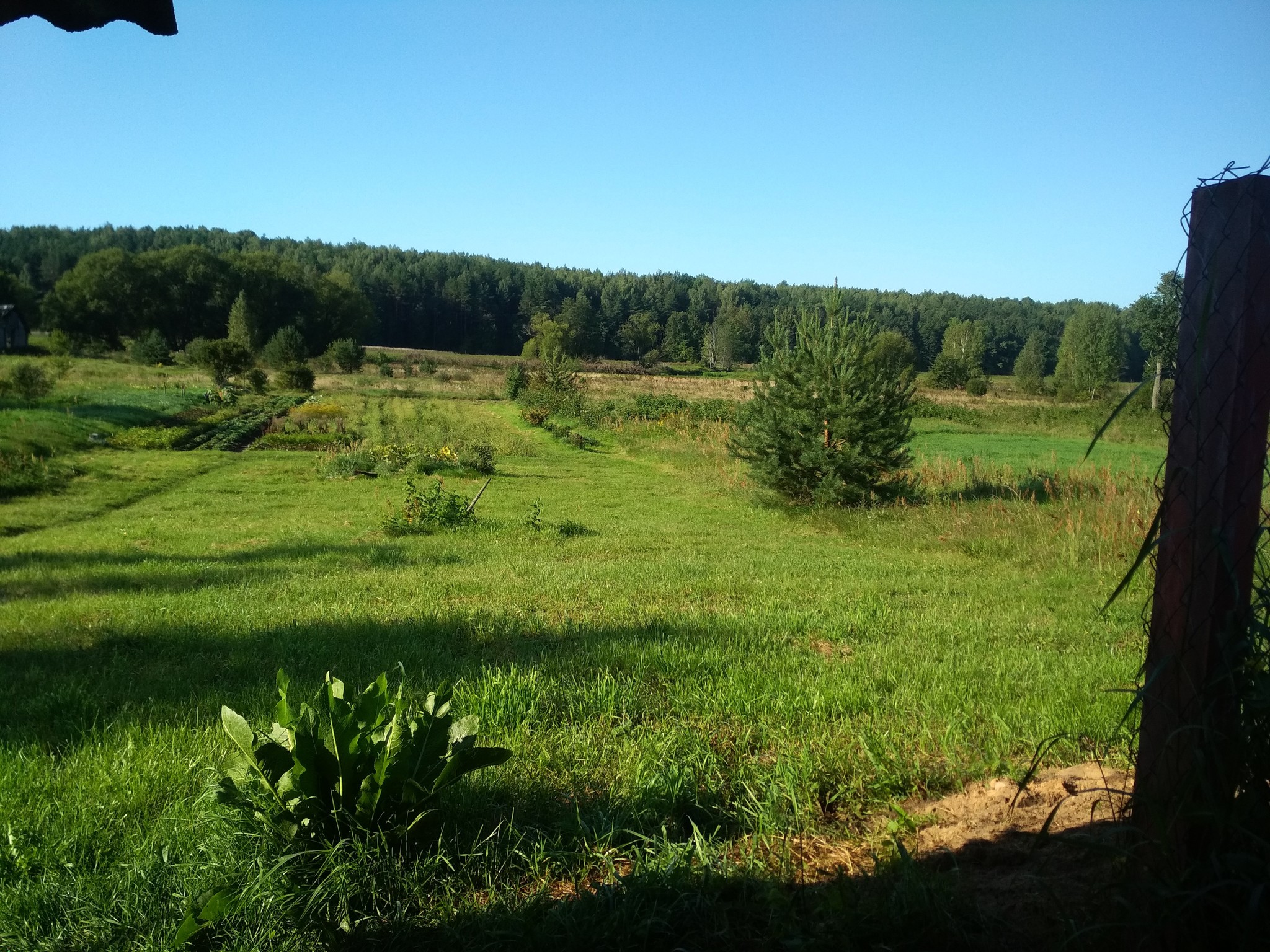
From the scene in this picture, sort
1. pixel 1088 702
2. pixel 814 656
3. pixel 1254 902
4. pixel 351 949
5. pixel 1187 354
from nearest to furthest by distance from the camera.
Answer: pixel 1254 902
pixel 1187 354
pixel 351 949
pixel 1088 702
pixel 814 656

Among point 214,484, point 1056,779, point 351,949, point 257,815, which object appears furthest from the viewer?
point 214,484

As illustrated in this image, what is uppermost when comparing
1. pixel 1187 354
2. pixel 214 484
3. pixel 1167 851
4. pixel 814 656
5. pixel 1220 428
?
pixel 1187 354

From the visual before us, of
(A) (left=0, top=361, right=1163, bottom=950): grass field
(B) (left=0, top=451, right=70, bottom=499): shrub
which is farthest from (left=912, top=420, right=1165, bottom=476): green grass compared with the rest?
(B) (left=0, top=451, right=70, bottom=499): shrub

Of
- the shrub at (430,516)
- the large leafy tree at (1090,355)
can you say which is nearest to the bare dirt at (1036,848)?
the shrub at (430,516)

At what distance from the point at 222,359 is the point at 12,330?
3551cm

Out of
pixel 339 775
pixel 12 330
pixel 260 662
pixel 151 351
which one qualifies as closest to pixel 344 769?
pixel 339 775

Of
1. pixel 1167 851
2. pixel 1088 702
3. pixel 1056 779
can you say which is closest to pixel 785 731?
pixel 1056 779

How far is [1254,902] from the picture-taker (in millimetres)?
1643

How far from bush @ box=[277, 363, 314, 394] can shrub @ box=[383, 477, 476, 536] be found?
3759cm

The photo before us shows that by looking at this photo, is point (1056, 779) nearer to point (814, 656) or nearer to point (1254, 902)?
point (1254, 902)

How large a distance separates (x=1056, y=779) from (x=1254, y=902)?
1.63 meters

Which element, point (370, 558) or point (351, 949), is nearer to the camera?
point (351, 949)

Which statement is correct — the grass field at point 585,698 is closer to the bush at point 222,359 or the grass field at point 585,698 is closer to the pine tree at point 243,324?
the bush at point 222,359

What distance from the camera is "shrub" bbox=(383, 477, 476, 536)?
13148 mm
